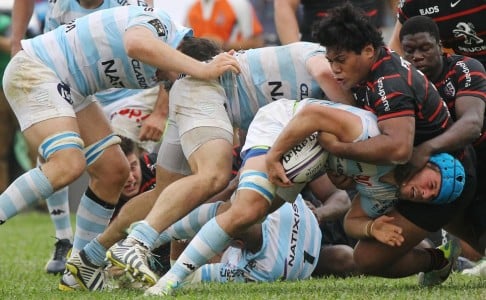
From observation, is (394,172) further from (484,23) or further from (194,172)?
(484,23)

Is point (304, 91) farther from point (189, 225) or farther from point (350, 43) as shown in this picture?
point (189, 225)

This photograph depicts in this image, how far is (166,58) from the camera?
6.35 metres

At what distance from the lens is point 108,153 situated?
272 inches

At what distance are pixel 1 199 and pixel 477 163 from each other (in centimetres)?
247

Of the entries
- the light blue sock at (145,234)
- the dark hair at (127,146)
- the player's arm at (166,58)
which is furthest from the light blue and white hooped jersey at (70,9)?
the light blue sock at (145,234)

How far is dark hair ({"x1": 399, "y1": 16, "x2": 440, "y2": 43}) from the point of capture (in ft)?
21.0

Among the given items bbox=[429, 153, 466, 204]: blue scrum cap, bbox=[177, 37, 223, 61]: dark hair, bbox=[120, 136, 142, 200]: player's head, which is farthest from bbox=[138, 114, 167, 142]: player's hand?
bbox=[429, 153, 466, 204]: blue scrum cap

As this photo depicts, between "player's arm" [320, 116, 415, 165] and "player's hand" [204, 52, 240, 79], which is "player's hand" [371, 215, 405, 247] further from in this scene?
"player's hand" [204, 52, 240, 79]

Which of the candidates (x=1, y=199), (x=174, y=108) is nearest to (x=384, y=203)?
(x=174, y=108)

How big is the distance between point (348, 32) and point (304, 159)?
0.64m

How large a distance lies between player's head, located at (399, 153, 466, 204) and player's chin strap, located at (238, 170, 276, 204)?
631 millimetres

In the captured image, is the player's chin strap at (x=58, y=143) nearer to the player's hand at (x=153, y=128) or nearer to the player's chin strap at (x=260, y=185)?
the player's chin strap at (x=260, y=185)

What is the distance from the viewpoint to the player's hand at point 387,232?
19.9 ft

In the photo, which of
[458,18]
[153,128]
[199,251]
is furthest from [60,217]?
[458,18]
